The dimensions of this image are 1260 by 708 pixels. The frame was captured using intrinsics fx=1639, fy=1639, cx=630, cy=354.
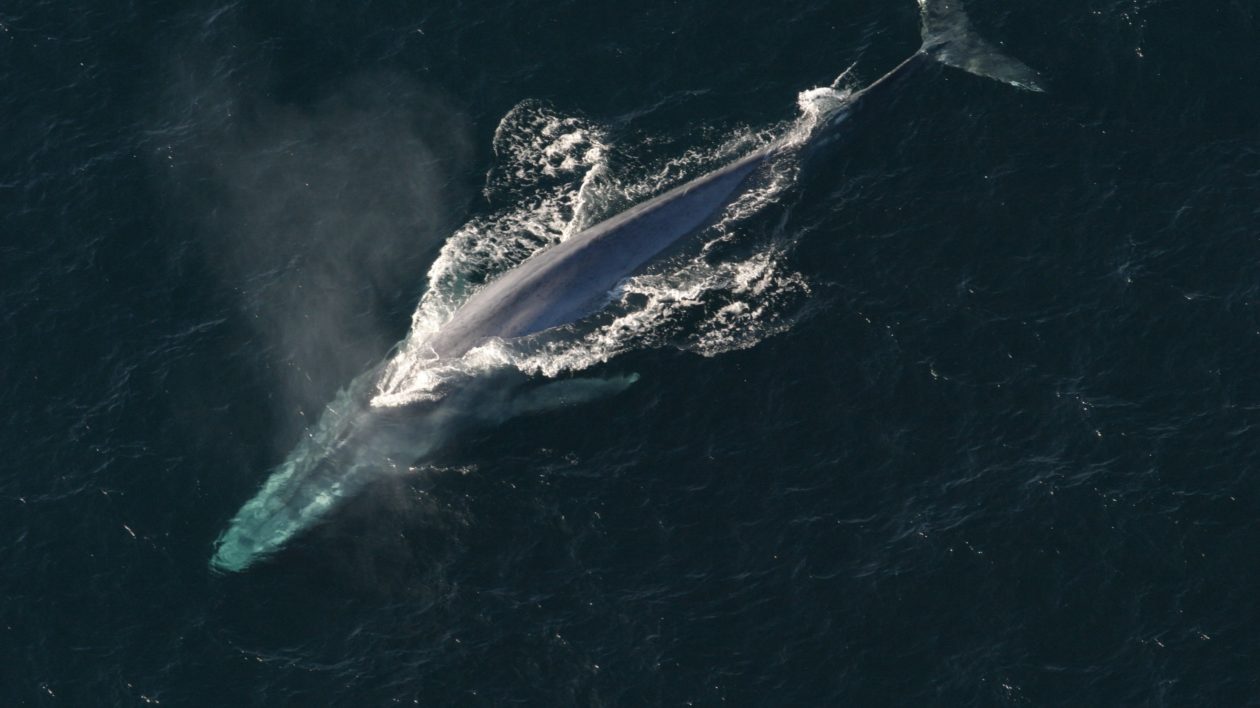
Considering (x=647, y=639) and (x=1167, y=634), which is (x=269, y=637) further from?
(x=1167, y=634)

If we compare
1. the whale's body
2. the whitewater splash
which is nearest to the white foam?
the whitewater splash

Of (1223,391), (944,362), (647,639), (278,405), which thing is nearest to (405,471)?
(278,405)

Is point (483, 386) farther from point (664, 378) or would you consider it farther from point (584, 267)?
point (664, 378)

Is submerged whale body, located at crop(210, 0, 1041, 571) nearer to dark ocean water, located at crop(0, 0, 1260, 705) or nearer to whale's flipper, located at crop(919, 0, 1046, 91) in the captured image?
dark ocean water, located at crop(0, 0, 1260, 705)

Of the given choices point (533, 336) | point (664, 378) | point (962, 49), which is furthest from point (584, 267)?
point (962, 49)

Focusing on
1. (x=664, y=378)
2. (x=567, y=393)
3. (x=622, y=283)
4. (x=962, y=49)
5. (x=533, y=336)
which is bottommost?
(x=567, y=393)
